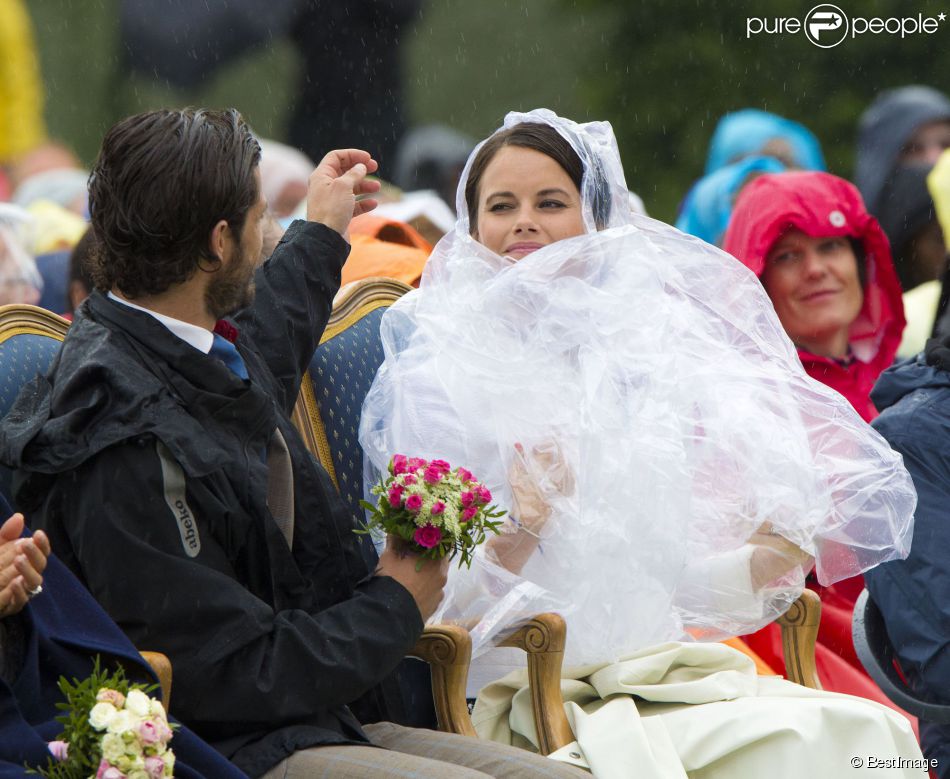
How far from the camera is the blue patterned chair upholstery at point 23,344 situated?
9.49ft

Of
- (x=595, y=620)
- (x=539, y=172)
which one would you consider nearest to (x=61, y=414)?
(x=595, y=620)

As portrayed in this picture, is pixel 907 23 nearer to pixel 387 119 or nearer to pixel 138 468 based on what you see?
pixel 387 119

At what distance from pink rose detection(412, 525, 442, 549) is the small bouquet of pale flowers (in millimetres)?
653

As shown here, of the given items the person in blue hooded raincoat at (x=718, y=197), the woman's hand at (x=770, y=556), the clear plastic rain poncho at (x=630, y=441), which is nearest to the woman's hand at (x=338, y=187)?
the clear plastic rain poncho at (x=630, y=441)

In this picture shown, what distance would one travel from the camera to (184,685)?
8.14 ft

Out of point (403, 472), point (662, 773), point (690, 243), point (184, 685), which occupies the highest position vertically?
point (690, 243)

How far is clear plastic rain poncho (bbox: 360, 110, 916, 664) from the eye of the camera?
3.14 m

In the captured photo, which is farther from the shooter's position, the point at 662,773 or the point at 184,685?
the point at 662,773

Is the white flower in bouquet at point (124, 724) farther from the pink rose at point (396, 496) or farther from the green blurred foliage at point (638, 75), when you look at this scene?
the green blurred foliage at point (638, 75)

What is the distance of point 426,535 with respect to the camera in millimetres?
2711

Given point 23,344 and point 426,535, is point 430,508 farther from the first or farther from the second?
point 23,344

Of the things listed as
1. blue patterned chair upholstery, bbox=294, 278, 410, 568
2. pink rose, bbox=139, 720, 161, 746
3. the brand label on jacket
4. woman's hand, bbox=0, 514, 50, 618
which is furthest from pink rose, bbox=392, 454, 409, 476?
pink rose, bbox=139, 720, 161, 746

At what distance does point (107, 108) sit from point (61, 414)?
829 centimetres

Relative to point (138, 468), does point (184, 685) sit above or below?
below
